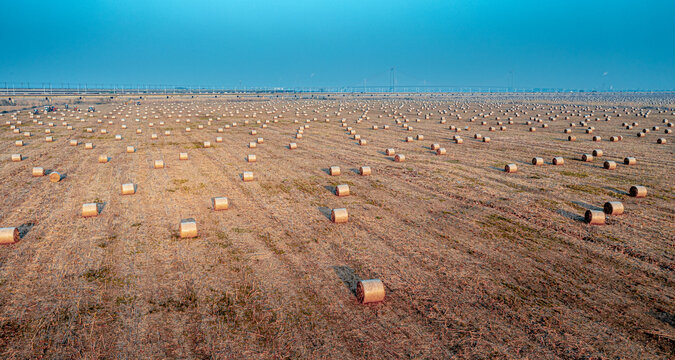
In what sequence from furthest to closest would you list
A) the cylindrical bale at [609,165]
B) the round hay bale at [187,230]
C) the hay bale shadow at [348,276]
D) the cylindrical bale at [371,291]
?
the cylindrical bale at [609,165] < the round hay bale at [187,230] < the hay bale shadow at [348,276] < the cylindrical bale at [371,291]

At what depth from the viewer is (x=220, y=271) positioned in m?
7.69

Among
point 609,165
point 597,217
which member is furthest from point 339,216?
point 609,165

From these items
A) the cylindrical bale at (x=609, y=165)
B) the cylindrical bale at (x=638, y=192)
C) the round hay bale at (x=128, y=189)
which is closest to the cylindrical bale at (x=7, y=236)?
the round hay bale at (x=128, y=189)

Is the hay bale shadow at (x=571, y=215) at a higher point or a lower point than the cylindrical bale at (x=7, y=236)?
higher

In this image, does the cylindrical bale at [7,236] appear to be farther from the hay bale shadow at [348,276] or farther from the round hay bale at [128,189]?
the hay bale shadow at [348,276]

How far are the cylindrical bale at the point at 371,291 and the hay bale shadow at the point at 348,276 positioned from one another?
0.44m

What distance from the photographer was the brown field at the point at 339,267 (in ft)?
18.6

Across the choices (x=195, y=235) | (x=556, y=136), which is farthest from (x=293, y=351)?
(x=556, y=136)

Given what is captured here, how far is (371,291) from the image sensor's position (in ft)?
21.4

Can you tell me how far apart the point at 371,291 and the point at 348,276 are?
1.09 m

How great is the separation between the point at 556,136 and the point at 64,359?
29514mm

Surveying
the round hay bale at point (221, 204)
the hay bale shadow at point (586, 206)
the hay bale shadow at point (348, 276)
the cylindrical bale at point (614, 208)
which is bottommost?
the hay bale shadow at point (348, 276)

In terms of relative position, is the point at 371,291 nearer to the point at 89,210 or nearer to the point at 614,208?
the point at 614,208

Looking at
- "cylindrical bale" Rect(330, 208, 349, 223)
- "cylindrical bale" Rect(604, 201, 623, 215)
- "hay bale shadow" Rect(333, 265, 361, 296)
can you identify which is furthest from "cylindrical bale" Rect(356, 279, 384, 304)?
"cylindrical bale" Rect(604, 201, 623, 215)
